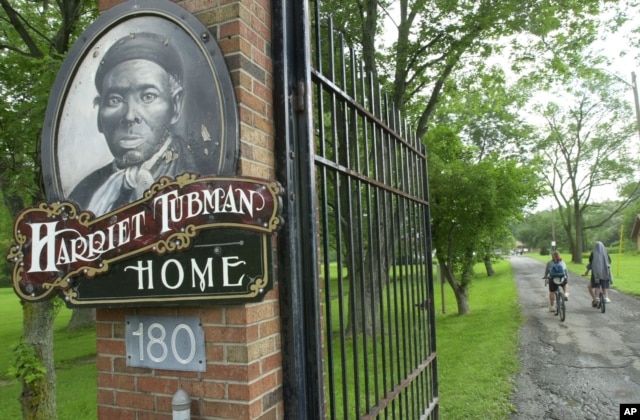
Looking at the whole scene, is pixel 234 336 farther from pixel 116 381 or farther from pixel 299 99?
pixel 299 99

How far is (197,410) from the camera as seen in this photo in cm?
185

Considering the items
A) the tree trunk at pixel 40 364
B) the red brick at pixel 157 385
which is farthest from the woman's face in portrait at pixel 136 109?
the tree trunk at pixel 40 364

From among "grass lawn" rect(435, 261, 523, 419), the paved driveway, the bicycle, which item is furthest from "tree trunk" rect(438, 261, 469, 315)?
the bicycle

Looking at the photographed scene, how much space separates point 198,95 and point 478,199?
1055cm

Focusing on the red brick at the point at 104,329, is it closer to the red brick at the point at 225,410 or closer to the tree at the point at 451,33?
the red brick at the point at 225,410

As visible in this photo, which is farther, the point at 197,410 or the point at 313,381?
the point at 313,381

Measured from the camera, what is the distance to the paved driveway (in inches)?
215

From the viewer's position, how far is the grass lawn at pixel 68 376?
25.1 feet

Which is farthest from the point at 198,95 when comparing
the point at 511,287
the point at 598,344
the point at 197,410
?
the point at 511,287

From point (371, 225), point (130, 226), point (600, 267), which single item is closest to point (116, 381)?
point (130, 226)

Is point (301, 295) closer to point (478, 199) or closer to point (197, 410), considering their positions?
point (197, 410)

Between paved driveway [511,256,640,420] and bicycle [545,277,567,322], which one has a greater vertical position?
bicycle [545,277,567,322]

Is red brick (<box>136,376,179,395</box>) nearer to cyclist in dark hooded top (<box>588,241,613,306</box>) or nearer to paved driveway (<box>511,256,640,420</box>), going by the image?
paved driveway (<box>511,256,640,420</box>)

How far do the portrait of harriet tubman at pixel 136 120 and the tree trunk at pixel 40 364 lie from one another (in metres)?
4.03
